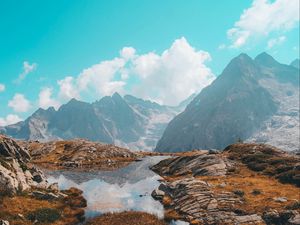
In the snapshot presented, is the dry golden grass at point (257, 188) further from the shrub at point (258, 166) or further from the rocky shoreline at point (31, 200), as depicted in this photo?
the rocky shoreline at point (31, 200)

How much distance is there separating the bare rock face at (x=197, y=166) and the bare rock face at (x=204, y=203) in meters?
14.5

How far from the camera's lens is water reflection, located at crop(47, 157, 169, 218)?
165ft

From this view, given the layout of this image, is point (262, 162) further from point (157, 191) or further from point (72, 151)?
point (72, 151)

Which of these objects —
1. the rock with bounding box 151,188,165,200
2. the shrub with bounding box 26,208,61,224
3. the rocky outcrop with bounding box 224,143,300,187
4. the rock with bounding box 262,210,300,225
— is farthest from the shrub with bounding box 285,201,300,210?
the shrub with bounding box 26,208,61,224

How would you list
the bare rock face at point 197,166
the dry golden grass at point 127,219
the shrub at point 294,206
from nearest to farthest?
the dry golden grass at point 127,219 < the shrub at point 294,206 < the bare rock face at point 197,166

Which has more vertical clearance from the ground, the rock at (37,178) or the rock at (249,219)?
the rock at (37,178)

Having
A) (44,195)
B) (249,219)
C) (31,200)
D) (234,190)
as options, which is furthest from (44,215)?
(234,190)

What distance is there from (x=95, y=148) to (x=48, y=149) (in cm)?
1857

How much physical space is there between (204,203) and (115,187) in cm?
2272

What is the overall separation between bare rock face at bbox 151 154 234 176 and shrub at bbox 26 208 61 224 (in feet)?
119

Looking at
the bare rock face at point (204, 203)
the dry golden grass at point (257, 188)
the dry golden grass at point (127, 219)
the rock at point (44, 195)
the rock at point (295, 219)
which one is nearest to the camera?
the rock at point (295, 219)

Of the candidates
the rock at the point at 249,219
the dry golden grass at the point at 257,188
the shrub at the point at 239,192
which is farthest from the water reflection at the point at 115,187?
the shrub at the point at 239,192

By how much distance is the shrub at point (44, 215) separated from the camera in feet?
137

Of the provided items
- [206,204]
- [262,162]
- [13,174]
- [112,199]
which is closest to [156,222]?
[206,204]
